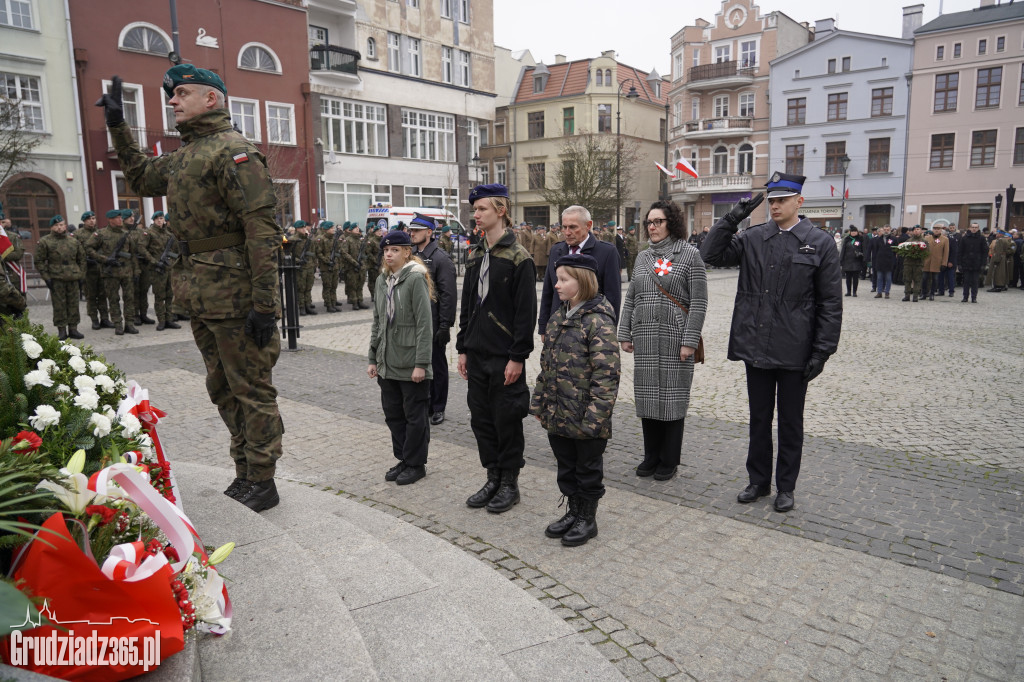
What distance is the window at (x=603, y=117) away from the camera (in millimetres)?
54344

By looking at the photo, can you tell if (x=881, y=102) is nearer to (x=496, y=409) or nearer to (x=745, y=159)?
(x=745, y=159)

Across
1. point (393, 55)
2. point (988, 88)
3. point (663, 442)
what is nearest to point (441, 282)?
point (663, 442)

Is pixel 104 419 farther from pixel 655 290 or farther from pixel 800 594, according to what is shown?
pixel 655 290

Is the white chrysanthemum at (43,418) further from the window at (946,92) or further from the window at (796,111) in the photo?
the window at (796,111)

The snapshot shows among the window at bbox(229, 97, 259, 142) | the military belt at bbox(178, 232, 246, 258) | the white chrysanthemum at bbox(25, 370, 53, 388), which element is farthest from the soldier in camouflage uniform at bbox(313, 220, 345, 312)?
the window at bbox(229, 97, 259, 142)

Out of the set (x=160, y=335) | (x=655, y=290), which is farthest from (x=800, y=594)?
(x=160, y=335)

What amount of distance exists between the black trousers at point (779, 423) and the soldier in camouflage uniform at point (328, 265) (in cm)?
1361

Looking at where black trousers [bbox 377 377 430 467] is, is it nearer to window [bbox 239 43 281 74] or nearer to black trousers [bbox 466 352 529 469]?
black trousers [bbox 466 352 529 469]

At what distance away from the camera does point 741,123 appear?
→ 5181cm

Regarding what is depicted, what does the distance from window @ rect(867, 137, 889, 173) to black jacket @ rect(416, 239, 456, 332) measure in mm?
47401

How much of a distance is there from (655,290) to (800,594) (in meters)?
2.49

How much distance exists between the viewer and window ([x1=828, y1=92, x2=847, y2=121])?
47.4m

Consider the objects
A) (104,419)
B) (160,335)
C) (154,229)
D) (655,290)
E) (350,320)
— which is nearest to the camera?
(104,419)

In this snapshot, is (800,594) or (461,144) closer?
(800,594)
